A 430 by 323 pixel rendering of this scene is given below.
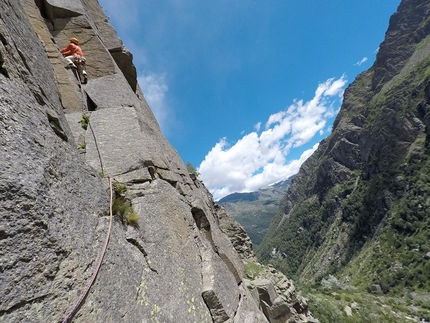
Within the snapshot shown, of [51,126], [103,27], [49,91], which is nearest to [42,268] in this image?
[51,126]

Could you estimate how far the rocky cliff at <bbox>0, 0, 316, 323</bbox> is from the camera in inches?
179

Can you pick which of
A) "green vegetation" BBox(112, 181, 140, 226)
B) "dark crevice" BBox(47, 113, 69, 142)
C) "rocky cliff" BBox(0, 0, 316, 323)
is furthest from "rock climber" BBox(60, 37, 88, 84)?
"green vegetation" BBox(112, 181, 140, 226)

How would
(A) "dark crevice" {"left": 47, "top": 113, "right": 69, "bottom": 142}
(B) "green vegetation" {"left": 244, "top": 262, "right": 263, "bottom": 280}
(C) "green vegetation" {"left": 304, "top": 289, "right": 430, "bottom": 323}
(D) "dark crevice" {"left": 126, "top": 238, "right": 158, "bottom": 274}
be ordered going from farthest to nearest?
(C) "green vegetation" {"left": 304, "top": 289, "right": 430, "bottom": 323}
(B) "green vegetation" {"left": 244, "top": 262, "right": 263, "bottom": 280}
(A) "dark crevice" {"left": 47, "top": 113, "right": 69, "bottom": 142}
(D) "dark crevice" {"left": 126, "top": 238, "right": 158, "bottom": 274}

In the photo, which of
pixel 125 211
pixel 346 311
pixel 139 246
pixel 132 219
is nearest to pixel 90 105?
pixel 125 211

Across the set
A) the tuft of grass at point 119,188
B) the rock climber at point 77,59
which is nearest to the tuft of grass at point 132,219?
the tuft of grass at point 119,188

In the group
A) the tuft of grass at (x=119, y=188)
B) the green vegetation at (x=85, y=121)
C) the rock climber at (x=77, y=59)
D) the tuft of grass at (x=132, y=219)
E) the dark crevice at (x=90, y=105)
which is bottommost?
the tuft of grass at (x=132, y=219)

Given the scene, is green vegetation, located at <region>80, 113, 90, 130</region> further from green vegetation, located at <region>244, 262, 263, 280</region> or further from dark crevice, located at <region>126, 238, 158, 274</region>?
green vegetation, located at <region>244, 262, 263, 280</region>

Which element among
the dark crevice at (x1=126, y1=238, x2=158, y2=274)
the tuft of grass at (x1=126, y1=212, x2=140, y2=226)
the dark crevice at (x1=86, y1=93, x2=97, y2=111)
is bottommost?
the dark crevice at (x1=126, y1=238, x2=158, y2=274)

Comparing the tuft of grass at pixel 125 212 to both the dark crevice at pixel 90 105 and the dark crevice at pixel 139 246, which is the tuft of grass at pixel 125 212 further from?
the dark crevice at pixel 90 105

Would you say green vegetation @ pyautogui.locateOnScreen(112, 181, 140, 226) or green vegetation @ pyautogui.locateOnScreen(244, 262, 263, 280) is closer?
green vegetation @ pyautogui.locateOnScreen(112, 181, 140, 226)

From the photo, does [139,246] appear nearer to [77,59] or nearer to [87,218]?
[87,218]

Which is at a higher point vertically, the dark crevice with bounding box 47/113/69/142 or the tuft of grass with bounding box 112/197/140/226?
the dark crevice with bounding box 47/113/69/142

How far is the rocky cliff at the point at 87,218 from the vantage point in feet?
14.9

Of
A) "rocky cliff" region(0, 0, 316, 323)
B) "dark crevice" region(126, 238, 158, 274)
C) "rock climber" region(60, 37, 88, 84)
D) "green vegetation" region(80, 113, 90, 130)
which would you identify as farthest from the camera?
"rock climber" region(60, 37, 88, 84)
